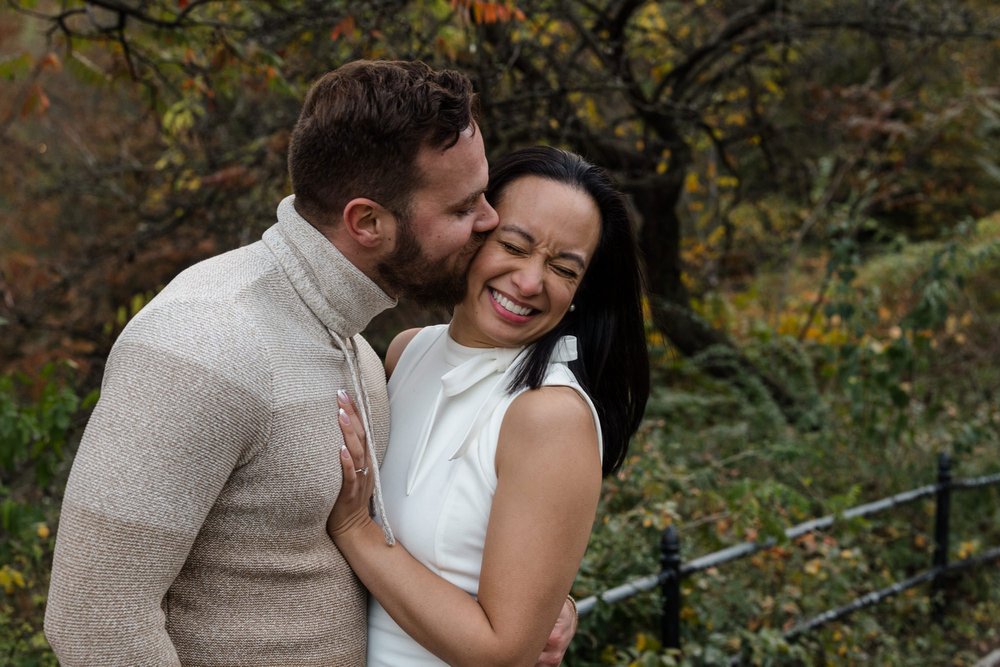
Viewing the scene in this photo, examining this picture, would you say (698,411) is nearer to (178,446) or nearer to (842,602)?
(842,602)

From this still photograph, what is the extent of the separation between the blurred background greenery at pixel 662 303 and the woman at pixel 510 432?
85 cm

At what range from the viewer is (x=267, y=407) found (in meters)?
1.67

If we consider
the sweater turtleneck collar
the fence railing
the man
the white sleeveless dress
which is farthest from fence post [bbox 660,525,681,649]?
the sweater turtleneck collar

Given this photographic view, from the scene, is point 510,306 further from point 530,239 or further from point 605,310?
point 605,310

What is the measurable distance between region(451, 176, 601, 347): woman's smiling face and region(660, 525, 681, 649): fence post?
1711mm

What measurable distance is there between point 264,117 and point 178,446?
6260 mm

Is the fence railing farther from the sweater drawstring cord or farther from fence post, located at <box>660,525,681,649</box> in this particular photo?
the sweater drawstring cord

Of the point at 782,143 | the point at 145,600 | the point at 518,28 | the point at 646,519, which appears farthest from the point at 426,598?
the point at 782,143

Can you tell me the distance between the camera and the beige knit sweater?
1.52 metres

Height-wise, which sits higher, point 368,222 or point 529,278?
point 368,222

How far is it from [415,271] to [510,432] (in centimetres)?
39

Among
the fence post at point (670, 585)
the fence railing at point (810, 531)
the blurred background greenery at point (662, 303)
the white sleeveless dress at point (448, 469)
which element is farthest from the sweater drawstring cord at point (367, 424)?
the fence post at point (670, 585)

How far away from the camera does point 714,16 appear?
9398mm

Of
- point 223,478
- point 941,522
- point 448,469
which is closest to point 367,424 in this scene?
point 448,469
